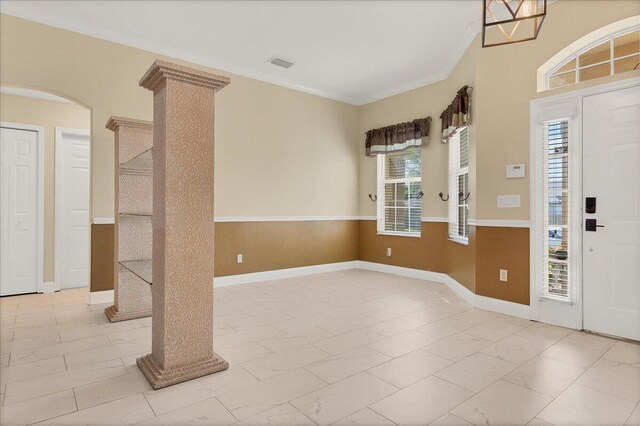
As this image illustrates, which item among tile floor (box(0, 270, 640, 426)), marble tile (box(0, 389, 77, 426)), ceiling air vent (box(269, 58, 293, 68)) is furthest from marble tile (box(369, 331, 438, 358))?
ceiling air vent (box(269, 58, 293, 68))

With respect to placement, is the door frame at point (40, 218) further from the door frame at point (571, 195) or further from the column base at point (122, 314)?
the door frame at point (571, 195)

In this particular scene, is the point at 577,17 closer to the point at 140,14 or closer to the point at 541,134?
Answer: the point at 541,134

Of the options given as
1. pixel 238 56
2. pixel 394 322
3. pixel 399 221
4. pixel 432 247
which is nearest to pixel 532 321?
pixel 394 322

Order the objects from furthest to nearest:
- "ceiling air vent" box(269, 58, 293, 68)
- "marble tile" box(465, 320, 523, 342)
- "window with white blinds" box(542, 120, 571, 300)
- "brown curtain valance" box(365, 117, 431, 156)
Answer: "brown curtain valance" box(365, 117, 431, 156), "ceiling air vent" box(269, 58, 293, 68), "window with white blinds" box(542, 120, 571, 300), "marble tile" box(465, 320, 523, 342)

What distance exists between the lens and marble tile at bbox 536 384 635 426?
174 cm

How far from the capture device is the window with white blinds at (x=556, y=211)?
3.10 m

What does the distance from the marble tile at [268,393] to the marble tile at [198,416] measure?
0.04m

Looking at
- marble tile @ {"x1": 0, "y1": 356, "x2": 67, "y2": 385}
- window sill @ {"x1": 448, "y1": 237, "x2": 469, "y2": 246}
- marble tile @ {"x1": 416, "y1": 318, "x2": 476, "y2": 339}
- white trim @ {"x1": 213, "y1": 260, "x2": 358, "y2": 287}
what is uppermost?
window sill @ {"x1": 448, "y1": 237, "x2": 469, "y2": 246}

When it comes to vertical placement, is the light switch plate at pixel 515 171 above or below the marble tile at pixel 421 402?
above

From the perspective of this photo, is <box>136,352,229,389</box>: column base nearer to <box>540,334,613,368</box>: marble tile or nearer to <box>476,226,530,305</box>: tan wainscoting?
<box>540,334,613,368</box>: marble tile

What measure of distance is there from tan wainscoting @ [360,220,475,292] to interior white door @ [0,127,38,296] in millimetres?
4535

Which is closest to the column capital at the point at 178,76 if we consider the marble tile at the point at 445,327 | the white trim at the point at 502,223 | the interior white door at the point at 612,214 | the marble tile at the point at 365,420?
the marble tile at the point at 365,420

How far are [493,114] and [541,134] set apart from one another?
1.62ft

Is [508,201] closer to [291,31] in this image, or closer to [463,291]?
[463,291]
